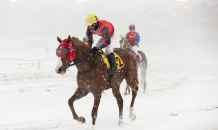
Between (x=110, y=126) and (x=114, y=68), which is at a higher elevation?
(x=114, y=68)

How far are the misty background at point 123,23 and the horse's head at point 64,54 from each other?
35.5m

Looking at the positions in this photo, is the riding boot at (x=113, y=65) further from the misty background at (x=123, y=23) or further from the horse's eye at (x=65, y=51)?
the misty background at (x=123, y=23)

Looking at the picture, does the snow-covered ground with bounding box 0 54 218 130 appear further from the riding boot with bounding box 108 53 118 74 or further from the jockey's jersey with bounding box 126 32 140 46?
the jockey's jersey with bounding box 126 32 140 46

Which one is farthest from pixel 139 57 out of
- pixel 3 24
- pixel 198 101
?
pixel 3 24

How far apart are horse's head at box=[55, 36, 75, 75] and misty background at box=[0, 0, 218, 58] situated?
1399 inches

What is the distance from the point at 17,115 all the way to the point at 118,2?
62105 millimetres

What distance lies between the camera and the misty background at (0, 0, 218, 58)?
42.3m

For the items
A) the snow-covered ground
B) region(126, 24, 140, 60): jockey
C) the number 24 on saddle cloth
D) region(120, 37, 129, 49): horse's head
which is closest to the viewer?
the number 24 on saddle cloth

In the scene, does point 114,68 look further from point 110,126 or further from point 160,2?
point 160,2

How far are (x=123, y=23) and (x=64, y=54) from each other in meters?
52.5

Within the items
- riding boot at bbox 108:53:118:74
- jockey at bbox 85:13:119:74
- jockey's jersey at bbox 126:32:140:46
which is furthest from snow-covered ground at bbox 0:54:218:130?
jockey's jersey at bbox 126:32:140:46

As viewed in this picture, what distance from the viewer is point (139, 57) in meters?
8.80

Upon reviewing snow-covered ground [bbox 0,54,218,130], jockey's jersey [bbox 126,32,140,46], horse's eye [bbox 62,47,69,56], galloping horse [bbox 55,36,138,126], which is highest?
jockey's jersey [bbox 126,32,140,46]

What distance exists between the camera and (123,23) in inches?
2152
